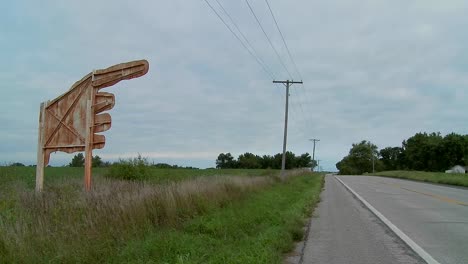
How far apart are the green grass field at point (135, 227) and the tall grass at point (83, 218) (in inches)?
0.6

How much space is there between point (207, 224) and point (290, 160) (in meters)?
140

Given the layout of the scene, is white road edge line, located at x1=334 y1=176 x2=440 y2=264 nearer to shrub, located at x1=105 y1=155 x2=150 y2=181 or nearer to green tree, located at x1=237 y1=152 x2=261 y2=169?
shrub, located at x1=105 y1=155 x2=150 y2=181

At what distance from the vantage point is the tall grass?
7.39 metres

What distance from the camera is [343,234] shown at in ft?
37.1

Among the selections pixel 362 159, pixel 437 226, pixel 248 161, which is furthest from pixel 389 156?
pixel 437 226

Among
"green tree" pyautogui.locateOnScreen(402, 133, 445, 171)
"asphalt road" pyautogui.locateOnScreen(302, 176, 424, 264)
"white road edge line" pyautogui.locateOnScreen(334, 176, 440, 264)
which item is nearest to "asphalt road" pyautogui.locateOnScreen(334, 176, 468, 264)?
"white road edge line" pyautogui.locateOnScreen(334, 176, 440, 264)

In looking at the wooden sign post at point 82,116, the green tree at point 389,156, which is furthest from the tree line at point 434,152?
the wooden sign post at point 82,116

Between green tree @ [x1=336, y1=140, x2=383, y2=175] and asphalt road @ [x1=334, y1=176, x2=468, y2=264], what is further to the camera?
green tree @ [x1=336, y1=140, x2=383, y2=175]

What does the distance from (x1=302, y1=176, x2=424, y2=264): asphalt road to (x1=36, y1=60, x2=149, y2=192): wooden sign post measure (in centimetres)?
619

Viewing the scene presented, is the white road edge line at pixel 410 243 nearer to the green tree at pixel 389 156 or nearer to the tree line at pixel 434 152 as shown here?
the tree line at pixel 434 152

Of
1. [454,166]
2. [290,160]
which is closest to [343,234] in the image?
[454,166]

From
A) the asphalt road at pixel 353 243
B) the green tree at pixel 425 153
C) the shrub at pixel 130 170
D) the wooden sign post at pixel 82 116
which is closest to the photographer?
the asphalt road at pixel 353 243

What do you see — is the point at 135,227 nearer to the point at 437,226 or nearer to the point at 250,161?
the point at 437,226

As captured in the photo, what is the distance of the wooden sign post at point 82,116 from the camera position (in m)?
12.4
